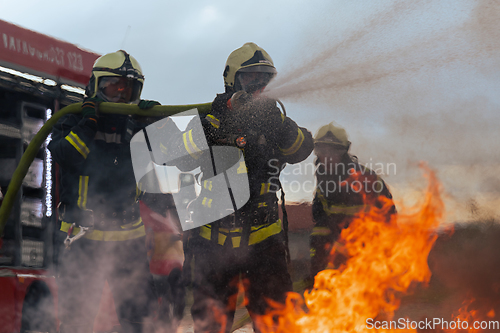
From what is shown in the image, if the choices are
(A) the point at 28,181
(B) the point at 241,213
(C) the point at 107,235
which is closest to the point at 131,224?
(C) the point at 107,235

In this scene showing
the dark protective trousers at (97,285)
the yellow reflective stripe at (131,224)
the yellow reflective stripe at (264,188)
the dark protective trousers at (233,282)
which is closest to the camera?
the dark protective trousers at (233,282)

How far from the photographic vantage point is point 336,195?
15.9 feet

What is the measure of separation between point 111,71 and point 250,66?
1131 mm

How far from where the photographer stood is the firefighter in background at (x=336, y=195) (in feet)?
15.6

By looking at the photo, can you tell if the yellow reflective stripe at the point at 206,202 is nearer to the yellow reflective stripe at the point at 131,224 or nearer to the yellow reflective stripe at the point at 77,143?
the yellow reflective stripe at the point at 131,224

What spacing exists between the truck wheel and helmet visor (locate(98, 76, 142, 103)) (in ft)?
6.05

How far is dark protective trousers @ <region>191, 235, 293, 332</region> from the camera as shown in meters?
3.01

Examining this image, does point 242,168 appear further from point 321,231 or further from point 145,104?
point 321,231

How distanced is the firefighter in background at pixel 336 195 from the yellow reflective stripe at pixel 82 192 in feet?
8.21

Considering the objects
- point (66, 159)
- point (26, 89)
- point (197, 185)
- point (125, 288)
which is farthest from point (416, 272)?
point (26, 89)

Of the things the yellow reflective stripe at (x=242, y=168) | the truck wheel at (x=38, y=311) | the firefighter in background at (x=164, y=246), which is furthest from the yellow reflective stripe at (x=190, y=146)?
the truck wheel at (x=38, y=311)

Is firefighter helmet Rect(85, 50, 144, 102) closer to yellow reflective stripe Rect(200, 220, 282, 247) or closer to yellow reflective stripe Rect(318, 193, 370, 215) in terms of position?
yellow reflective stripe Rect(200, 220, 282, 247)

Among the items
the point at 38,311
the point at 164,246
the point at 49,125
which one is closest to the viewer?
the point at 49,125

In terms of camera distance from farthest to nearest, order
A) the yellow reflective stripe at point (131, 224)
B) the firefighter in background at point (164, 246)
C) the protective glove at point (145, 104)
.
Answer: the firefighter in background at point (164, 246) < the protective glove at point (145, 104) < the yellow reflective stripe at point (131, 224)
